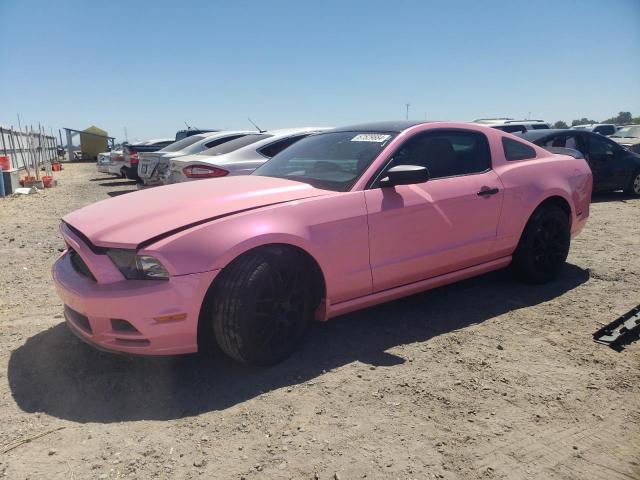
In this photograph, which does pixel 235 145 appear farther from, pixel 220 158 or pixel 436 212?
pixel 436 212

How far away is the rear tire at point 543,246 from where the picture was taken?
418 cm

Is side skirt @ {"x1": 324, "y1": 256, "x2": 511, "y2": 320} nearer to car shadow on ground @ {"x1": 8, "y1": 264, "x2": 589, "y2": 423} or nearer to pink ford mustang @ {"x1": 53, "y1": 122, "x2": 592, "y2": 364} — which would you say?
pink ford mustang @ {"x1": 53, "y1": 122, "x2": 592, "y2": 364}

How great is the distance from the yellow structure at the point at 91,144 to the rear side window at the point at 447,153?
36.9 metres

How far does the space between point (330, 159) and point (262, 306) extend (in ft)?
4.57

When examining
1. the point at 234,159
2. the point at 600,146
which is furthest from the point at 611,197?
the point at 234,159

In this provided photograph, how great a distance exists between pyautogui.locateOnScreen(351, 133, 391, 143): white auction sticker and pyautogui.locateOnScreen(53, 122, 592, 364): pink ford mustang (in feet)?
0.05

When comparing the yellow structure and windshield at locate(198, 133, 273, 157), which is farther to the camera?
the yellow structure

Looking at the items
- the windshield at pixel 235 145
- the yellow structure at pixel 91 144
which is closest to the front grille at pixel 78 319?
the windshield at pixel 235 145

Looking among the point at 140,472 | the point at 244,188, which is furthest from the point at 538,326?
the point at 140,472

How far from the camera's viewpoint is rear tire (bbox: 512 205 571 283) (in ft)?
13.7

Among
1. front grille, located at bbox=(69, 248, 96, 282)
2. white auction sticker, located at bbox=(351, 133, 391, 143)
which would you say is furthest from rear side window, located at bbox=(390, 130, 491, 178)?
front grille, located at bbox=(69, 248, 96, 282)

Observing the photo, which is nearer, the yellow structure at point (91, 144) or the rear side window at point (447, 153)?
the rear side window at point (447, 153)

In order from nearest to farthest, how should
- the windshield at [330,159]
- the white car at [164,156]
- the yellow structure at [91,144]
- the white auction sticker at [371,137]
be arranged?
the windshield at [330,159] → the white auction sticker at [371,137] → the white car at [164,156] → the yellow structure at [91,144]

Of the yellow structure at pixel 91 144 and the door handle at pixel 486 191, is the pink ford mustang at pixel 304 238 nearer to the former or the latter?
the door handle at pixel 486 191
